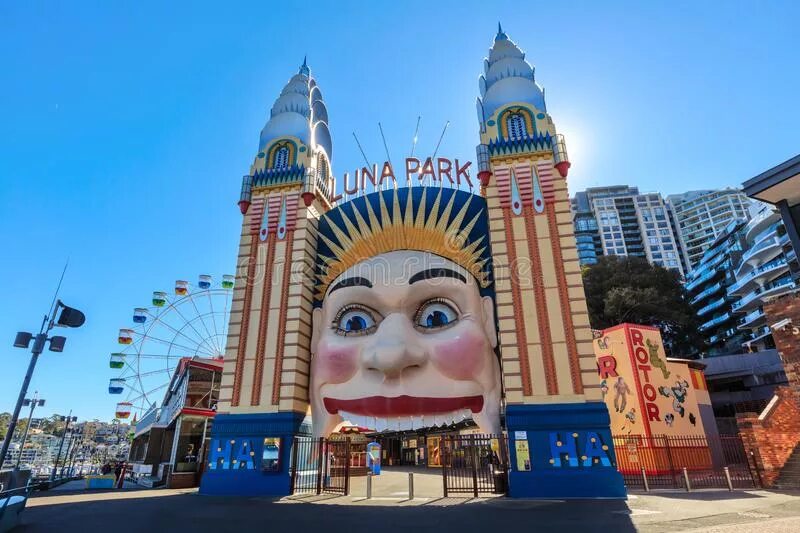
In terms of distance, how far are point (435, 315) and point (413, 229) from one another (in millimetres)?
3383

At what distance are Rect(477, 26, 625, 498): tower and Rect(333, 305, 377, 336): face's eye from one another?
4.29 meters

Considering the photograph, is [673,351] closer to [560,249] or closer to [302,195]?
[560,249]

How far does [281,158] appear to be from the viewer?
769 inches

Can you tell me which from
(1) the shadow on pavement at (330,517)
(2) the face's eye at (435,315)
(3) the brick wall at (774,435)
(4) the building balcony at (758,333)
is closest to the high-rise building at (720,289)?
(4) the building balcony at (758,333)

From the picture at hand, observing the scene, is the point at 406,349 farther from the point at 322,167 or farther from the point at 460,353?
the point at 322,167

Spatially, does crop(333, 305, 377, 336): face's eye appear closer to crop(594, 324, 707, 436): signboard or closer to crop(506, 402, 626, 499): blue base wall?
crop(506, 402, 626, 499): blue base wall

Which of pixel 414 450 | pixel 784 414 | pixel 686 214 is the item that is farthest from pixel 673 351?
pixel 686 214

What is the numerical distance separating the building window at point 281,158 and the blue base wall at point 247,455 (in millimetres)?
10074

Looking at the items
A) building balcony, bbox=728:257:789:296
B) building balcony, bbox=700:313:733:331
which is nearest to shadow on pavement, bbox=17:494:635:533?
building balcony, bbox=728:257:789:296

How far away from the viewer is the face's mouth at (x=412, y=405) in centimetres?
1434

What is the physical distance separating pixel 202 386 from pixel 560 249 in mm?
23500

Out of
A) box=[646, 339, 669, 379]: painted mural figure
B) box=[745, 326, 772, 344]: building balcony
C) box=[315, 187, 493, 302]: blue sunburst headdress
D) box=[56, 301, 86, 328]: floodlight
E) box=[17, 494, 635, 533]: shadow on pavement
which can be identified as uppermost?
box=[745, 326, 772, 344]: building balcony

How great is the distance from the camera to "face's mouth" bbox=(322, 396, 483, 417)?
47.1ft

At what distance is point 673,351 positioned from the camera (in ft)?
152
